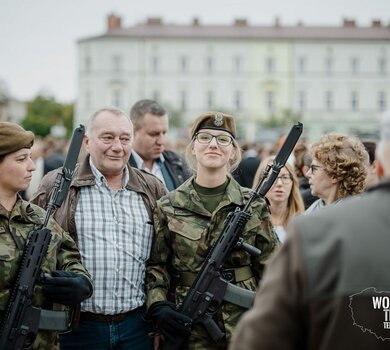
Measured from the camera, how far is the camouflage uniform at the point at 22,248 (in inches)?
139

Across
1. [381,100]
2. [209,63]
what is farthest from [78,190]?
[381,100]

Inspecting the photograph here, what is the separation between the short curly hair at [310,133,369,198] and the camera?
4.35 metres

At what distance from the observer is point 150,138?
594 cm

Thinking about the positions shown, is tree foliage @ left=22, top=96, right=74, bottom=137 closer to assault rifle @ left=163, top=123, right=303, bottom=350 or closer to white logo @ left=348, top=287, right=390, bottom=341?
assault rifle @ left=163, top=123, right=303, bottom=350

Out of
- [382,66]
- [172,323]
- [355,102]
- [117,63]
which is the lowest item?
[355,102]

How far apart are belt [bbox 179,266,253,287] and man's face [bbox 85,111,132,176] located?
2.56 feet

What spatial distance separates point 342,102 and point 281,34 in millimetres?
10320

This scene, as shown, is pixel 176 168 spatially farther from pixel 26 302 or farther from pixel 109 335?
pixel 26 302

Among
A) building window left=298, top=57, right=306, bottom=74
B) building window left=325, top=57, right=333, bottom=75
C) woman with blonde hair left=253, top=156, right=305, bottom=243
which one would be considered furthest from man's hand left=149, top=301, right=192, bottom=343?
building window left=325, top=57, right=333, bottom=75

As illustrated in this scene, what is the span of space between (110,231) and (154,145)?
194 cm

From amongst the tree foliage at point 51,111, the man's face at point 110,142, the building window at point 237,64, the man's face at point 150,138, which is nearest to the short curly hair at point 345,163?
the man's face at point 110,142

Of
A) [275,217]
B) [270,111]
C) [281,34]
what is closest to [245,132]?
[270,111]

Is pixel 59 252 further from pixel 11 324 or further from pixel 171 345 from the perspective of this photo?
pixel 171 345

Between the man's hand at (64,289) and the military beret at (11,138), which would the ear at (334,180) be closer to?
the man's hand at (64,289)
